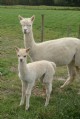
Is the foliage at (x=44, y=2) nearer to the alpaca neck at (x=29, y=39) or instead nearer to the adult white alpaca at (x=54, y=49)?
the adult white alpaca at (x=54, y=49)

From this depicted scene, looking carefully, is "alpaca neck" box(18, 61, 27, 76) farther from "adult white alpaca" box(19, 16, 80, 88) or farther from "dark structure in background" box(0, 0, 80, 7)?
"dark structure in background" box(0, 0, 80, 7)

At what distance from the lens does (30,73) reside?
6328 millimetres

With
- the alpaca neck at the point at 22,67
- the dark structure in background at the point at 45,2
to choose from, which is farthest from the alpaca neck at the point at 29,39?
the dark structure in background at the point at 45,2

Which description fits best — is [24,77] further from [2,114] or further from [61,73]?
[61,73]

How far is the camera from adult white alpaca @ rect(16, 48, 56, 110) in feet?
20.0

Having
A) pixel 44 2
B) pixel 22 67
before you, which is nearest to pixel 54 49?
pixel 22 67

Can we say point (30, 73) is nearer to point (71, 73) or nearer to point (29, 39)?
point (29, 39)

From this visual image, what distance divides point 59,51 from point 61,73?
205 cm

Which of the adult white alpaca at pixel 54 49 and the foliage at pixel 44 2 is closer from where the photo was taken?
the adult white alpaca at pixel 54 49

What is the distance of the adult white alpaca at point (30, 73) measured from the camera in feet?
20.0

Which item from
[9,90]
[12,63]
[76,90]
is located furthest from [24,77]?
[12,63]

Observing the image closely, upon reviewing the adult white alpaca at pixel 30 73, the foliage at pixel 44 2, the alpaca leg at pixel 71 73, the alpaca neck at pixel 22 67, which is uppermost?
the alpaca neck at pixel 22 67

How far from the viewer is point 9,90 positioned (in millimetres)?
7559

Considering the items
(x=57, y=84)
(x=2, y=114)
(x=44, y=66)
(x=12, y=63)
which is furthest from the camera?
(x=12, y=63)
